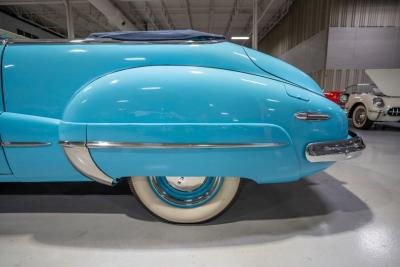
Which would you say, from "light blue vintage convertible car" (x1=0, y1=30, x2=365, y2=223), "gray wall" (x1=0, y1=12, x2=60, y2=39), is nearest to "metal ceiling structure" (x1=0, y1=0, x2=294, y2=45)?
"gray wall" (x1=0, y1=12, x2=60, y2=39)

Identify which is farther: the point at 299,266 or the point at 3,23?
the point at 3,23

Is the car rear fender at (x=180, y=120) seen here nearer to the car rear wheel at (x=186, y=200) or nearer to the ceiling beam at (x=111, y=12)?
the car rear wheel at (x=186, y=200)

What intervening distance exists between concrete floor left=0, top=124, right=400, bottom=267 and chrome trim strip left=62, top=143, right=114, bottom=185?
1.16 ft

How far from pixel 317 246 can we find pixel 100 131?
1296mm

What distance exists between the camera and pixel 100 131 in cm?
119

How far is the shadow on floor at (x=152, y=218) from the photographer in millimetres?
1301

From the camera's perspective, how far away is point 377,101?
455 cm

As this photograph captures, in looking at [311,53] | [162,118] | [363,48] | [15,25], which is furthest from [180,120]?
[15,25]

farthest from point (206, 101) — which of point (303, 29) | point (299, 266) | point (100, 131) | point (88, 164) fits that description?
point (303, 29)

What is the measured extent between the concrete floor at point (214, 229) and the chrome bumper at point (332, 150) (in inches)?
17.8

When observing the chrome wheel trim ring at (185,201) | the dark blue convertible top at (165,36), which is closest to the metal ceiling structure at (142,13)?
the dark blue convertible top at (165,36)

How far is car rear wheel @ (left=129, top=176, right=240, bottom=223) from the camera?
4.54 feet

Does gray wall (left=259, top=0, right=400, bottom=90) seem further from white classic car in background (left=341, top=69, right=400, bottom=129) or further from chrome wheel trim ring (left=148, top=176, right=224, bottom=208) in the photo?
chrome wheel trim ring (left=148, top=176, right=224, bottom=208)

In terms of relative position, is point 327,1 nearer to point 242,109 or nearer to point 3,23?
point 242,109
